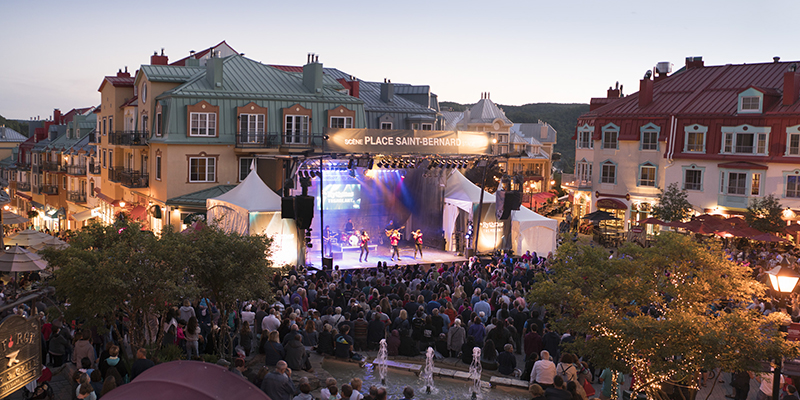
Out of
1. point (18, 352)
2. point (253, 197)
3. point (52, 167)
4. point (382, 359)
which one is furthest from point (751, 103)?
point (52, 167)

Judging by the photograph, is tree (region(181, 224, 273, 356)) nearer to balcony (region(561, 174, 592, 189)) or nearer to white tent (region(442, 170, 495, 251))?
white tent (region(442, 170, 495, 251))

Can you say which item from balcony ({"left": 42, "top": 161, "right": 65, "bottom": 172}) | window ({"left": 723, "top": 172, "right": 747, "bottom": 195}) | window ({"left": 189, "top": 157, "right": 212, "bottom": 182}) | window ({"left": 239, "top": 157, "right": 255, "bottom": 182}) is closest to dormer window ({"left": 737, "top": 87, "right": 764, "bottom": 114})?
window ({"left": 723, "top": 172, "right": 747, "bottom": 195})

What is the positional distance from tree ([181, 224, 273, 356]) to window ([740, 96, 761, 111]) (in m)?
31.9

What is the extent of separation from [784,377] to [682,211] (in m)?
25.5

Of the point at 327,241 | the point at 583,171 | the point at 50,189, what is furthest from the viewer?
the point at 50,189

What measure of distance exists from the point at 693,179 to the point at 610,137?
19.5 feet

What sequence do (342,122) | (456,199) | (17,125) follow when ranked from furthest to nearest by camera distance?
(17,125) < (342,122) < (456,199)

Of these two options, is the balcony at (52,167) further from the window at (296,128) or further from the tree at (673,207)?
the tree at (673,207)

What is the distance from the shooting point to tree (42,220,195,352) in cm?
1103

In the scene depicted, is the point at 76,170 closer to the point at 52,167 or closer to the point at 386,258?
the point at 52,167

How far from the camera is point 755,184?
35.8 metres

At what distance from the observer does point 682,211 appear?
35.9 meters

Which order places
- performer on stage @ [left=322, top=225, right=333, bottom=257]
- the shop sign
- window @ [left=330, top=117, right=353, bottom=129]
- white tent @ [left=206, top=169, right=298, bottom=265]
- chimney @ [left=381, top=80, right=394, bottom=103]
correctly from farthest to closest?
1. chimney @ [left=381, top=80, right=394, bottom=103]
2. window @ [left=330, top=117, right=353, bottom=129]
3. performer on stage @ [left=322, top=225, right=333, bottom=257]
4. white tent @ [left=206, top=169, right=298, bottom=265]
5. the shop sign

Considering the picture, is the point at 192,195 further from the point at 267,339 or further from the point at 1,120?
the point at 1,120
